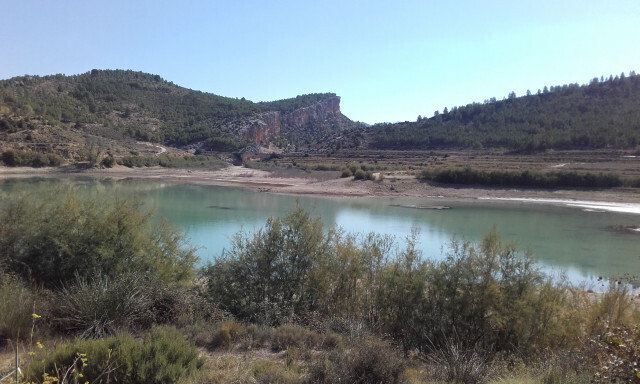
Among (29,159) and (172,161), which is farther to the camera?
(172,161)

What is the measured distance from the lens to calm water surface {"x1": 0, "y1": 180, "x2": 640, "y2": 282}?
16.5 metres

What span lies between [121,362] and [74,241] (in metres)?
4.52

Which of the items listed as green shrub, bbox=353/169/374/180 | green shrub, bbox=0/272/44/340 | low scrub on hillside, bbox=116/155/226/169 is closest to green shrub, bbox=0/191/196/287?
green shrub, bbox=0/272/44/340

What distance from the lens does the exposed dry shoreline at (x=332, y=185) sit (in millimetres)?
36688

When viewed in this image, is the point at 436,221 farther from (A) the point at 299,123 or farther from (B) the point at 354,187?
(A) the point at 299,123

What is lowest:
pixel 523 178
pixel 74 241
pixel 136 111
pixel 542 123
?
pixel 523 178

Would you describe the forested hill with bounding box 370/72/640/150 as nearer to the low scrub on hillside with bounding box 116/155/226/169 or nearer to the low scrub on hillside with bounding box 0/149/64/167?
the low scrub on hillside with bounding box 116/155/226/169

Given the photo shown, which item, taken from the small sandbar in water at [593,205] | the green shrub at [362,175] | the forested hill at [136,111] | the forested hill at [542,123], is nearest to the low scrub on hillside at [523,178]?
the small sandbar in water at [593,205]

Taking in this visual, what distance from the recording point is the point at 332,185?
4619cm

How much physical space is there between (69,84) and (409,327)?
310 ft

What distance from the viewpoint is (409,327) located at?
7.44 meters

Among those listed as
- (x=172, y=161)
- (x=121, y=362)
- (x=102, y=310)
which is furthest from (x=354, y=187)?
(x=121, y=362)

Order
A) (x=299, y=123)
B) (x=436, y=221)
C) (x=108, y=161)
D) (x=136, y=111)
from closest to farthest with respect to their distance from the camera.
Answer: (x=436, y=221)
(x=108, y=161)
(x=136, y=111)
(x=299, y=123)

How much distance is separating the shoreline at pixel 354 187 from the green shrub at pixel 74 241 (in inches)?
1314
